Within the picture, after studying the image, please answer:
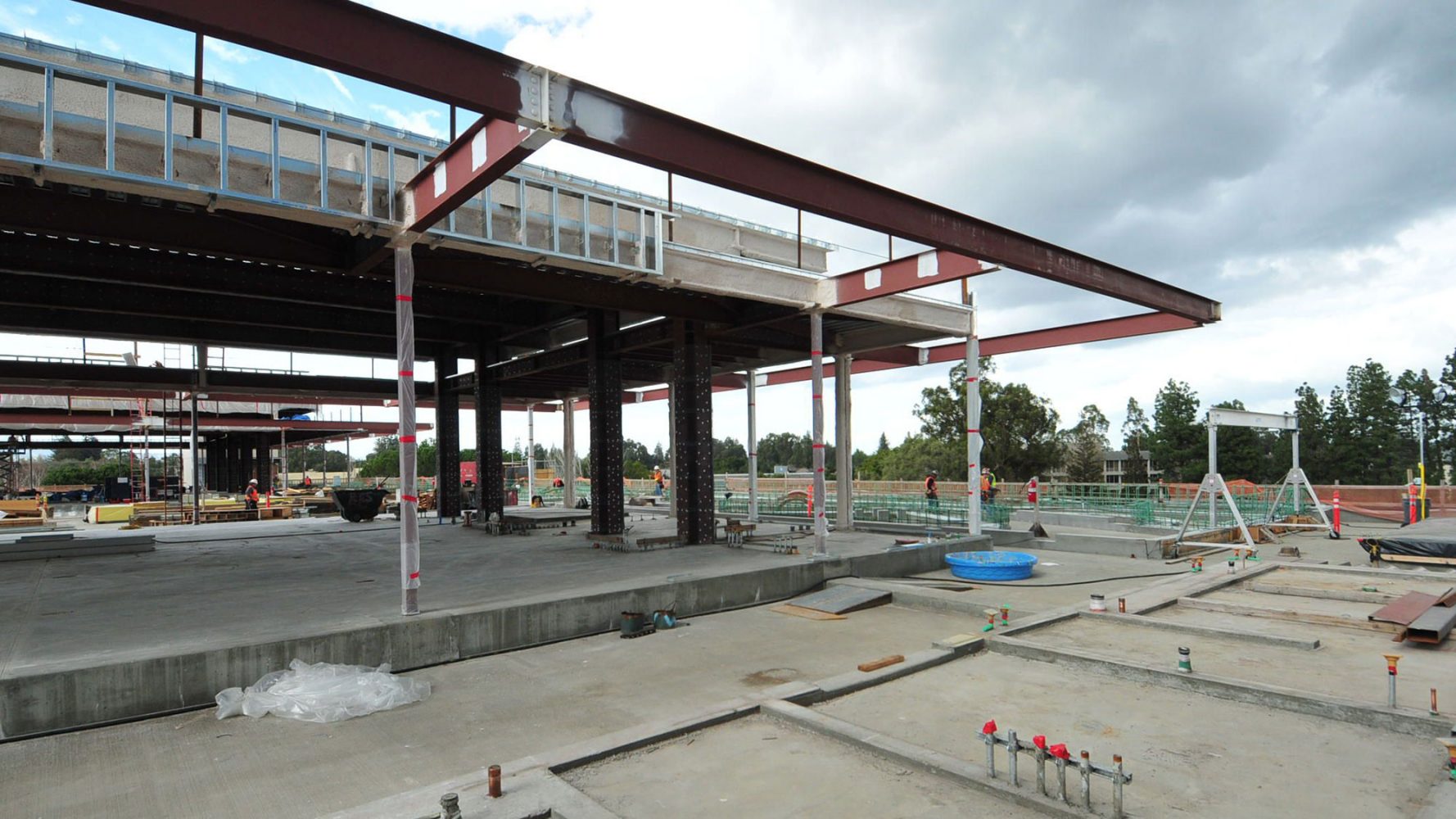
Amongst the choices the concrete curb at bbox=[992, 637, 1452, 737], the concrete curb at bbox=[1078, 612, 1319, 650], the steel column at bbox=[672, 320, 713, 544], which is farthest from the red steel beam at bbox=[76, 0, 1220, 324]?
the steel column at bbox=[672, 320, 713, 544]

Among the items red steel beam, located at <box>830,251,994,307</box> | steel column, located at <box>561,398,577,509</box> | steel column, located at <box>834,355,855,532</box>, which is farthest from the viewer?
steel column, located at <box>561,398,577,509</box>

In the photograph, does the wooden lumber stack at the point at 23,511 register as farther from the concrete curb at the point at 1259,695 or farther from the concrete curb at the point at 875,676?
the concrete curb at the point at 1259,695

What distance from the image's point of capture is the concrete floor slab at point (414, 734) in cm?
546

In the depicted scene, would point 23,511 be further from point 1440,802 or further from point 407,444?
point 1440,802

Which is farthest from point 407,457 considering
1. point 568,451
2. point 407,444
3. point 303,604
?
point 568,451

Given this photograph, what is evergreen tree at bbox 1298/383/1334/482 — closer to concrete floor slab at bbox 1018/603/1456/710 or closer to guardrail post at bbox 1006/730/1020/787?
concrete floor slab at bbox 1018/603/1456/710

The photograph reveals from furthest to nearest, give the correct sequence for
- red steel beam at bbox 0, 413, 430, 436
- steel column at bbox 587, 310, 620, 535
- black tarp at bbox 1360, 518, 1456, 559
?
red steel beam at bbox 0, 413, 430, 436
steel column at bbox 587, 310, 620, 535
black tarp at bbox 1360, 518, 1456, 559

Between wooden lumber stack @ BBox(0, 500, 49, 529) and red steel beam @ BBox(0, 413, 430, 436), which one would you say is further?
red steel beam @ BBox(0, 413, 430, 436)

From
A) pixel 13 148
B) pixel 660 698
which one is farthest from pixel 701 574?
pixel 13 148

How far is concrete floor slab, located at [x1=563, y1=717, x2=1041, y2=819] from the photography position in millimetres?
5102

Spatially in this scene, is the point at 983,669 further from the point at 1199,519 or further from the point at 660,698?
the point at 1199,519

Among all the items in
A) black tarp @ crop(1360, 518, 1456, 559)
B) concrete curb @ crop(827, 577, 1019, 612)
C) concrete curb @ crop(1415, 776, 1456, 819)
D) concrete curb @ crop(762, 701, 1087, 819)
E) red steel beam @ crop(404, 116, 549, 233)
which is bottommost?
concrete curb @ crop(827, 577, 1019, 612)

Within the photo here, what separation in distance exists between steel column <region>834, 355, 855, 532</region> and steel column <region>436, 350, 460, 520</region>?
41.9ft

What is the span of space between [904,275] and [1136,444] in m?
68.7
